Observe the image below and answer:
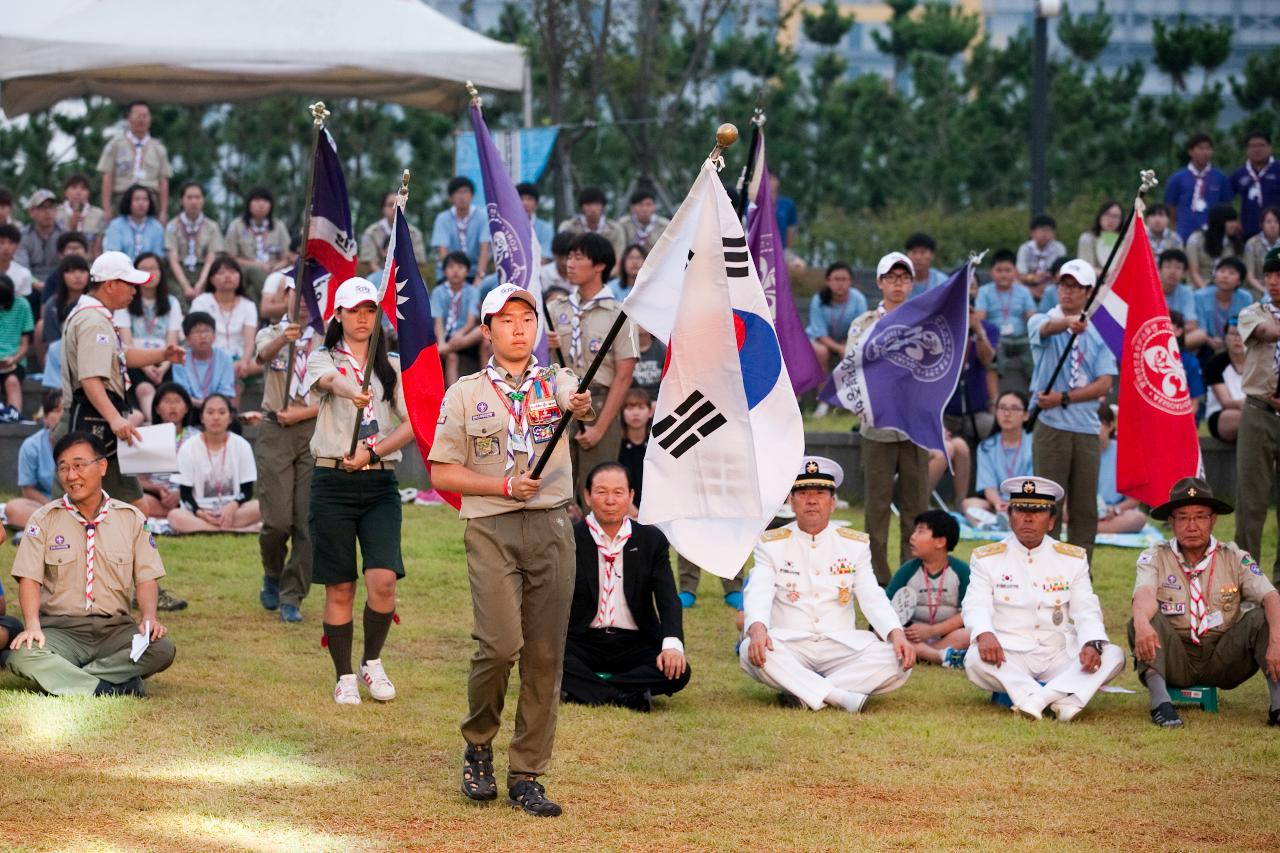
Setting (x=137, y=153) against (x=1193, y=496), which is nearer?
A: (x=1193, y=496)

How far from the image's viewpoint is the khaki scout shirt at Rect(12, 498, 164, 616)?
9000 millimetres

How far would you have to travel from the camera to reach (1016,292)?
16969 millimetres

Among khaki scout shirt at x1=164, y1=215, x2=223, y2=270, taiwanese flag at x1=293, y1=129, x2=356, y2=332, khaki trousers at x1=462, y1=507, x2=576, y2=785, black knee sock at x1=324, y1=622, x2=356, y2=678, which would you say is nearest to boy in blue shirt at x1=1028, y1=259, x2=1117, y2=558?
taiwanese flag at x1=293, y1=129, x2=356, y2=332

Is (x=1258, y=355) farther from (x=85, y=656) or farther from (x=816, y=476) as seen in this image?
(x=85, y=656)

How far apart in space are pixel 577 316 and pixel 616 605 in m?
2.20

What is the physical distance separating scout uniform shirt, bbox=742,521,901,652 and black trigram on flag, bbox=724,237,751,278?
258cm

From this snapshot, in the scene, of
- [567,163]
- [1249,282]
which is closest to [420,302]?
[1249,282]

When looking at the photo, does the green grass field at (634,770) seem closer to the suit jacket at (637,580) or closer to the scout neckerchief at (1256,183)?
the suit jacket at (637,580)

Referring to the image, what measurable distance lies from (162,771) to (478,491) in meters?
1.92

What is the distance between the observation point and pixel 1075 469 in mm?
11820

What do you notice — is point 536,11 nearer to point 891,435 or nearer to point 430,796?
point 891,435

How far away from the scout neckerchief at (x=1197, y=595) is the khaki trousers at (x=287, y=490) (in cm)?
495

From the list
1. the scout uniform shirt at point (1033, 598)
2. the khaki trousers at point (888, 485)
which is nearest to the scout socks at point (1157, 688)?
the scout uniform shirt at point (1033, 598)

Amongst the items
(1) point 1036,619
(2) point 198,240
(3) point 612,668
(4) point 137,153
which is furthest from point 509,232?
(4) point 137,153
